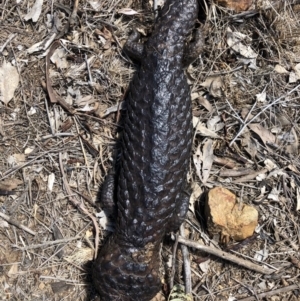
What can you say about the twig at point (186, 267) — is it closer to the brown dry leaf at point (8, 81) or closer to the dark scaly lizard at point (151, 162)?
the dark scaly lizard at point (151, 162)

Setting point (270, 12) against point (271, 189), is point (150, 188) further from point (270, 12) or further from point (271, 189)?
point (270, 12)

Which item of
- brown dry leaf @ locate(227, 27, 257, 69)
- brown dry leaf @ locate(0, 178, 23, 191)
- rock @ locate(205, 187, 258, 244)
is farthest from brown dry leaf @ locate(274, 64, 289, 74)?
brown dry leaf @ locate(0, 178, 23, 191)

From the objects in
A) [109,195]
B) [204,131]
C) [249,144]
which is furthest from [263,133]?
[109,195]

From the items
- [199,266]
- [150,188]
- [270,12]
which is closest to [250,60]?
[270,12]

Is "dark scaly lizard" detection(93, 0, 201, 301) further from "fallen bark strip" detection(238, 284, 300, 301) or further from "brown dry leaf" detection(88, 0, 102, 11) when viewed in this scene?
"fallen bark strip" detection(238, 284, 300, 301)

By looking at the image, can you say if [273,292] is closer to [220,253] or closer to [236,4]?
[220,253]

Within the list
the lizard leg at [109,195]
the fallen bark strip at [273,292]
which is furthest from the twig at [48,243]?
the fallen bark strip at [273,292]

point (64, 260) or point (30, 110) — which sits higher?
point (30, 110)
